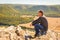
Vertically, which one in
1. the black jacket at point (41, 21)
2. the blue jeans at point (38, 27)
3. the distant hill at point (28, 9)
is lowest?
the blue jeans at point (38, 27)

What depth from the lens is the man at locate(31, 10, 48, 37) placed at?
5.92m

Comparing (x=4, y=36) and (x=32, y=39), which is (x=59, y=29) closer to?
(x=32, y=39)

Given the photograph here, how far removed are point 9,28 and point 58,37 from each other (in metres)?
1.35

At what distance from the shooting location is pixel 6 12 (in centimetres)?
630

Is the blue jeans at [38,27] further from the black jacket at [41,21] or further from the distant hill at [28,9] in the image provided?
the distant hill at [28,9]

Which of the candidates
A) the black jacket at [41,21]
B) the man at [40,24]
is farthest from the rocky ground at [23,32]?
the black jacket at [41,21]

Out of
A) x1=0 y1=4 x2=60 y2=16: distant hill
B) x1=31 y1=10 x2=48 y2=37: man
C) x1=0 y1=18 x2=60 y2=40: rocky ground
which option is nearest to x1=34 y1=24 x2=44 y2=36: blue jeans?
x1=31 y1=10 x2=48 y2=37: man

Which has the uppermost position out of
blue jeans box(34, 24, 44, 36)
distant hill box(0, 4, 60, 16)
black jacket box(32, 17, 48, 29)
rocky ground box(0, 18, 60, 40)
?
distant hill box(0, 4, 60, 16)

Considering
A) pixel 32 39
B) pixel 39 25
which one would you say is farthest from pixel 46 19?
pixel 32 39

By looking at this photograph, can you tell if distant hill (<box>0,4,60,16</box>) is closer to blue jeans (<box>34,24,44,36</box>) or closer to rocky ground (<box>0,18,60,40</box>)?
rocky ground (<box>0,18,60,40</box>)

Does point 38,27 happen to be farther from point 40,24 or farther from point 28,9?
point 28,9

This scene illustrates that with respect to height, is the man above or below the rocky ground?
above

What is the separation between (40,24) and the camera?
19.6 ft

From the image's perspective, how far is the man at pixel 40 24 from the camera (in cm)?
592
